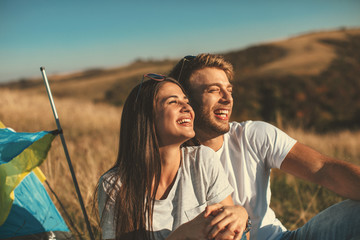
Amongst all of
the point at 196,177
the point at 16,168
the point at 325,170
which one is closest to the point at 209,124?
the point at 196,177

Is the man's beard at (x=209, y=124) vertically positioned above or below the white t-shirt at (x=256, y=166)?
above

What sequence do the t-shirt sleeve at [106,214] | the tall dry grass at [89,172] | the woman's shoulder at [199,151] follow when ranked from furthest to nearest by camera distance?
the tall dry grass at [89,172] < the woman's shoulder at [199,151] < the t-shirt sleeve at [106,214]

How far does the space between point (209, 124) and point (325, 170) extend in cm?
86

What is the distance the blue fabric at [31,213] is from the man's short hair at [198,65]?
5.44 ft

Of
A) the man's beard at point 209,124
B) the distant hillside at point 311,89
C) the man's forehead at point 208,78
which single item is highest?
the man's forehead at point 208,78

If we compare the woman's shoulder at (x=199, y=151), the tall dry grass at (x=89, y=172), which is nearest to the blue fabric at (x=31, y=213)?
the tall dry grass at (x=89, y=172)

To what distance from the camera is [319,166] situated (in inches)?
83.1

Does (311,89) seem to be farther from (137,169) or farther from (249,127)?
(137,169)

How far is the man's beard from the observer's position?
2326mm

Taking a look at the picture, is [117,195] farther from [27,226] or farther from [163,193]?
[27,226]

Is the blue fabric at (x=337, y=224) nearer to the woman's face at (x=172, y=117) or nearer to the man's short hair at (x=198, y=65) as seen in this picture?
the woman's face at (x=172, y=117)

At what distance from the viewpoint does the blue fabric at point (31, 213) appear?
267 centimetres

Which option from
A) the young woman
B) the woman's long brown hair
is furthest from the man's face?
the woman's long brown hair

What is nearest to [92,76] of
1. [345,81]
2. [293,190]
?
[345,81]
